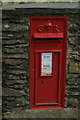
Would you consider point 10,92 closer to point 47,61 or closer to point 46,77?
point 46,77

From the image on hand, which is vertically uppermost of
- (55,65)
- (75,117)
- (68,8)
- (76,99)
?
(68,8)

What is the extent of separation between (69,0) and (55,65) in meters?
1.41

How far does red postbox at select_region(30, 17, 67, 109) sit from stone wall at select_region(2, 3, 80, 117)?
0.10 m

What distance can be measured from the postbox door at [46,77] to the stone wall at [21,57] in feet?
0.71

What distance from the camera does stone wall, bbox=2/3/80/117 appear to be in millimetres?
3332

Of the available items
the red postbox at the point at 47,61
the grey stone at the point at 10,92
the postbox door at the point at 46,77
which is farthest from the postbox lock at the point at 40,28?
the grey stone at the point at 10,92

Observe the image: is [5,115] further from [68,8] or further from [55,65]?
[68,8]

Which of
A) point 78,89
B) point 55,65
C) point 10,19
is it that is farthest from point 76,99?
point 10,19

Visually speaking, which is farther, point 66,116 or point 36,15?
point 66,116

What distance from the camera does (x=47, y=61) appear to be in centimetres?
352

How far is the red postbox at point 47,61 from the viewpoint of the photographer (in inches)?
133

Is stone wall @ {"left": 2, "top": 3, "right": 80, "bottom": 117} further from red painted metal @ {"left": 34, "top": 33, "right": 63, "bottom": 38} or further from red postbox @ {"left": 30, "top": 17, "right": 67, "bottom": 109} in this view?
red painted metal @ {"left": 34, "top": 33, "right": 63, "bottom": 38}

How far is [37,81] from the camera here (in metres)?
3.58

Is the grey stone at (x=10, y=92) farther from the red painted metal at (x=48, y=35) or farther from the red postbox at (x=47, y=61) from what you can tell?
the red painted metal at (x=48, y=35)
